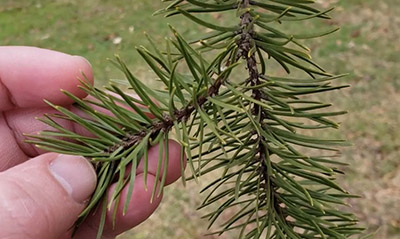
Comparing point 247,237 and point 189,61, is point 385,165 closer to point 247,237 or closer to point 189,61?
point 247,237

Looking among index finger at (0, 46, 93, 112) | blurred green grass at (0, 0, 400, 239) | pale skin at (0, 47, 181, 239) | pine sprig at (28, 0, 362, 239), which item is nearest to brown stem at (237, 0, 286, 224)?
pine sprig at (28, 0, 362, 239)

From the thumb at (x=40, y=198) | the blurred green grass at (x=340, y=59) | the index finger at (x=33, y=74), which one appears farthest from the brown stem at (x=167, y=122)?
the blurred green grass at (x=340, y=59)

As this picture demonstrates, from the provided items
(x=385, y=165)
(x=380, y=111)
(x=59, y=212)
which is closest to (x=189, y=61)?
(x=59, y=212)

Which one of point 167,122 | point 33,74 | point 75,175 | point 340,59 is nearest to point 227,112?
point 167,122

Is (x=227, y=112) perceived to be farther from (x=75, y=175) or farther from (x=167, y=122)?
(x=75, y=175)

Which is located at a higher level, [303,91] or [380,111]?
[380,111]

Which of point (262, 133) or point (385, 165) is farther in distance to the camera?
point (385, 165)

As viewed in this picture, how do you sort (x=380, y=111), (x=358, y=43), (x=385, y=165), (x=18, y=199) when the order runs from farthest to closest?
(x=358, y=43) < (x=380, y=111) < (x=385, y=165) < (x=18, y=199)
